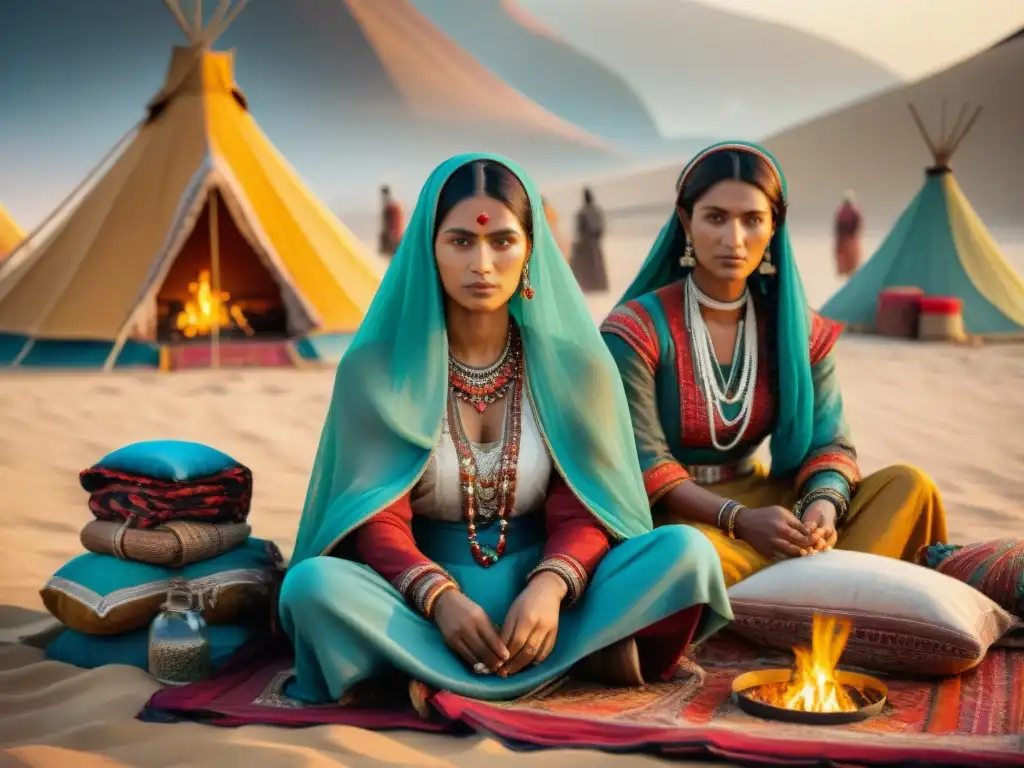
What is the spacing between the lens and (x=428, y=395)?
11.9 ft

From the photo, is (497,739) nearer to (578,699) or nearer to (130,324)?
(578,699)

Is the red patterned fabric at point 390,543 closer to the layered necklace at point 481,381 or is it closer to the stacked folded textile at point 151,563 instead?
the layered necklace at point 481,381

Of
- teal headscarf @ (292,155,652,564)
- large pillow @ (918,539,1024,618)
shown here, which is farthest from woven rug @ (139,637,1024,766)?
teal headscarf @ (292,155,652,564)

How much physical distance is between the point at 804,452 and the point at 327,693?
167cm

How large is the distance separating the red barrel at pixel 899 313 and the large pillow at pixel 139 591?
9251 millimetres

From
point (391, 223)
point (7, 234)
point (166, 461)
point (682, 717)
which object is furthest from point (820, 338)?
point (391, 223)

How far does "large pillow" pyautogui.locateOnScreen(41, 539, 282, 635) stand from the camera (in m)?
3.81

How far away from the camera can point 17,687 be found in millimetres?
3641

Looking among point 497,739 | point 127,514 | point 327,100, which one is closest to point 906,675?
point 497,739

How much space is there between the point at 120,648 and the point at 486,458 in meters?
1.14

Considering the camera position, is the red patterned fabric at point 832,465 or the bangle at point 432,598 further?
the red patterned fabric at point 832,465

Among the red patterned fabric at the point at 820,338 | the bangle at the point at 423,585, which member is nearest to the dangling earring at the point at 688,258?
the red patterned fabric at the point at 820,338

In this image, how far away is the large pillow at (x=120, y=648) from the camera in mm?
3826

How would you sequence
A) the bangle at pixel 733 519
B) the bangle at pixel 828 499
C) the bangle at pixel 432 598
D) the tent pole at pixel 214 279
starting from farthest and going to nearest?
the tent pole at pixel 214 279
the bangle at pixel 828 499
the bangle at pixel 733 519
the bangle at pixel 432 598
